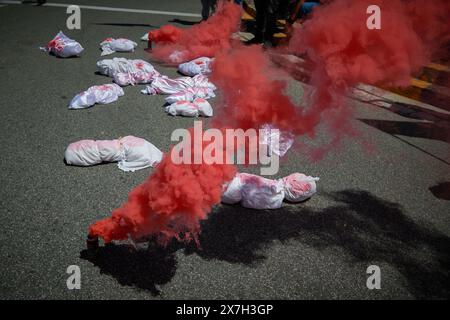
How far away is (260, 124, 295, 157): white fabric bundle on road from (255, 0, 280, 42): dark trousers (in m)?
4.33

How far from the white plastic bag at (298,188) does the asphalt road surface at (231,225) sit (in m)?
0.10

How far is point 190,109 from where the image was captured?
4.96m

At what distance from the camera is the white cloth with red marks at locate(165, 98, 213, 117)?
497 centimetres

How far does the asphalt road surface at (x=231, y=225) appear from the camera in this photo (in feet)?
8.34

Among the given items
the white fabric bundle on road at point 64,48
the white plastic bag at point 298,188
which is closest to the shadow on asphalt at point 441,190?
the white plastic bag at point 298,188

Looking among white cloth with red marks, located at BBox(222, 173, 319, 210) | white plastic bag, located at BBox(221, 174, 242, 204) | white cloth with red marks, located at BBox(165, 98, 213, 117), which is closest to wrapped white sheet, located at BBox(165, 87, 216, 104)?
white cloth with red marks, located at BBox(165, 98, 213, 117)

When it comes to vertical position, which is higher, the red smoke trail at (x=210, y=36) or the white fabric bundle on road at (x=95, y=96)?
the red smoke trail at (x=210, y=36)

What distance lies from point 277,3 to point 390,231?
5.51 metres

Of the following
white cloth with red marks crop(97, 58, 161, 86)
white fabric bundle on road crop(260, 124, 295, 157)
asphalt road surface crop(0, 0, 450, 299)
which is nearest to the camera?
asphalt road surface crop(0, 0, 450, 299)

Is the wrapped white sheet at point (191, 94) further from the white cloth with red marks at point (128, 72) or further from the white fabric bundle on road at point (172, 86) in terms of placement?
the white cloth with red marks at point (128, 72)

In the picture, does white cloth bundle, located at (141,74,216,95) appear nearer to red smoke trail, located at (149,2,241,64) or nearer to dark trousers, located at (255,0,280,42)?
red smoke trail, located at (149,2,241,64)
